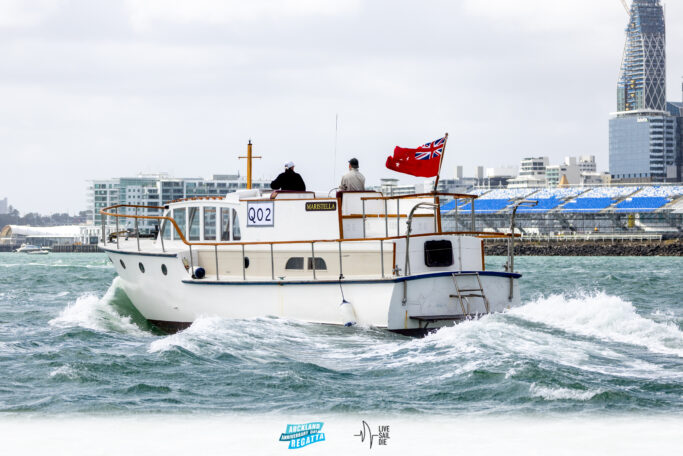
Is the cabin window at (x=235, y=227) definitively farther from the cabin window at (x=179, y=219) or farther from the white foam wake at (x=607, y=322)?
the white foam wake at (x=607, y=322)

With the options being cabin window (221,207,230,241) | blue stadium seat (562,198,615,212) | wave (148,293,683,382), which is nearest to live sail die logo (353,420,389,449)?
wave (148,293,683,382)

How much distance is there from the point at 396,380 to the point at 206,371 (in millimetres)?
3019

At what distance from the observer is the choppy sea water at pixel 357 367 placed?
12500mm

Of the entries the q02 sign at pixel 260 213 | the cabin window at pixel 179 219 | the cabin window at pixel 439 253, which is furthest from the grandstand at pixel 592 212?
the cabin window at pixel 439 253

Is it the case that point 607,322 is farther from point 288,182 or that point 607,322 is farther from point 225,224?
point 225,224

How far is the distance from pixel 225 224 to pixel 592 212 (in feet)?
409

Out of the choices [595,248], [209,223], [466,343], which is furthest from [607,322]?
[595,248]

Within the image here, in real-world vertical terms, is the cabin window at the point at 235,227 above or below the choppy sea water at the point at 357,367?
above

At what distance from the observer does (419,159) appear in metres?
20.3

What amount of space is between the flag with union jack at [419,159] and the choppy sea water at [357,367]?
341 centimetres

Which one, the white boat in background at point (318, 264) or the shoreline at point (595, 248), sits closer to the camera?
the white boat in background at point (318, 264)

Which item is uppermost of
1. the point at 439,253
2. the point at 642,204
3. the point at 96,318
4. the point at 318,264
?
the point at 642,204

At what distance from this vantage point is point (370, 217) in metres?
21.5

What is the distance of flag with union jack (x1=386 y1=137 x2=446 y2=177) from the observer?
19906 millimetres
